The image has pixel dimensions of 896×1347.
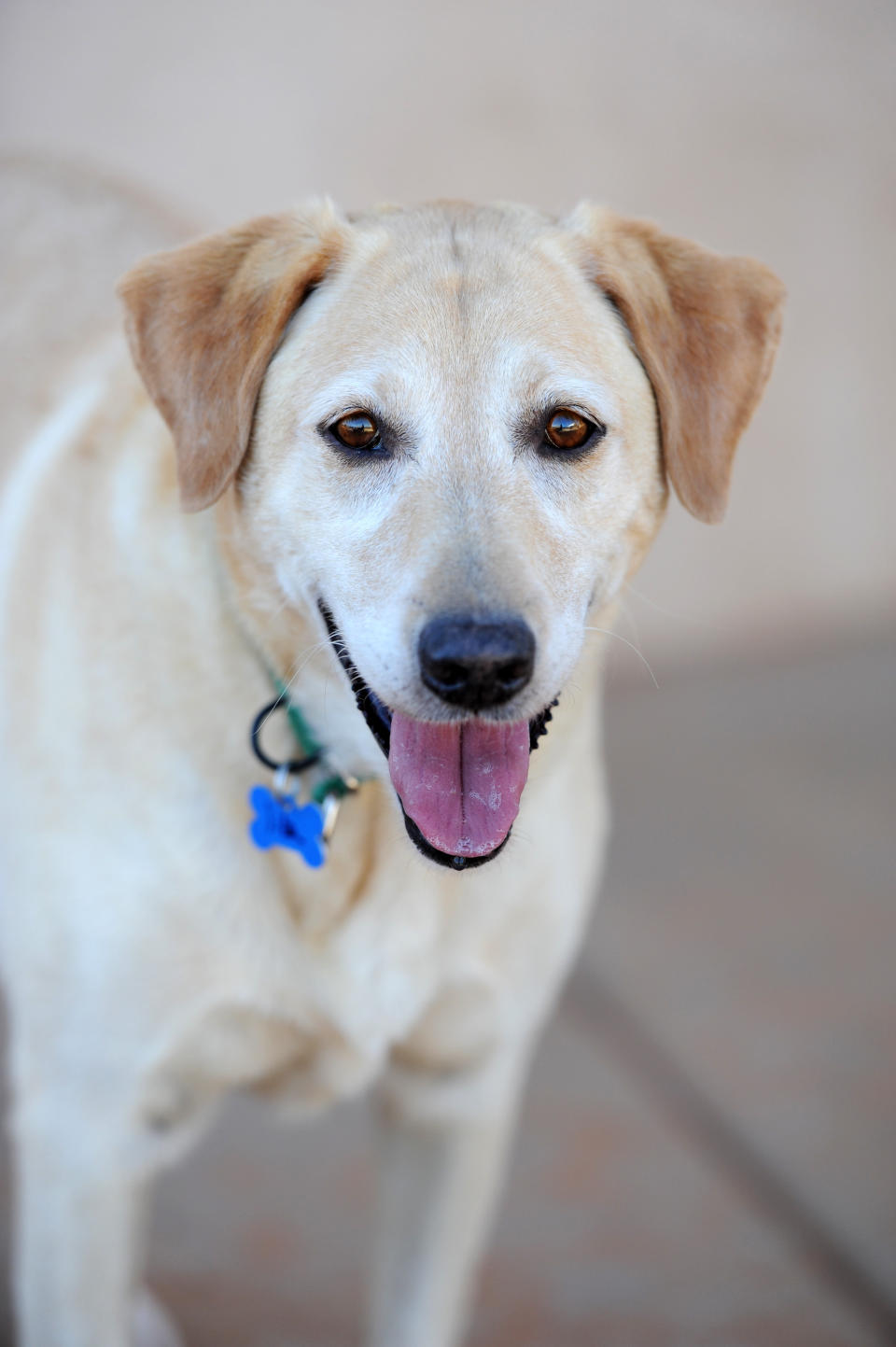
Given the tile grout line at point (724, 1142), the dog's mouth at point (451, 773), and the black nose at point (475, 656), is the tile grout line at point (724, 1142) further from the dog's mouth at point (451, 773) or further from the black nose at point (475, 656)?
the black nose at point (475, 656)

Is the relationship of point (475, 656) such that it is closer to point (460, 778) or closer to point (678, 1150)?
point (460, 778)

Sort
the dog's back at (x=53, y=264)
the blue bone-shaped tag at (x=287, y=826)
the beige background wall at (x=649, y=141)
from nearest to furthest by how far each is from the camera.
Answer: the blue bone-shaped tag at (x=287, y=826), the dog's back at (x=53, y=264), the beige background wall at (x=649, y=141)

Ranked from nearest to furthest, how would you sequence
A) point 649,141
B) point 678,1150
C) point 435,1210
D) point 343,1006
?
point 343,1006 → point 435,1210 → point 678,1150 → point 649,141

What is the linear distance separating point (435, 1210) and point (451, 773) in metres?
0.89

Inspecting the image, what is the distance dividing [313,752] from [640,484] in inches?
20.8

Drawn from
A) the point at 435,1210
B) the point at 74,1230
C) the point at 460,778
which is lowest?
the point at 435,1210

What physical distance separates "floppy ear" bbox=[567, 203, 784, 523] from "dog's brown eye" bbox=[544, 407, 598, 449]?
135mm

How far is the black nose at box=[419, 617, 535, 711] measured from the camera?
4.59 feet

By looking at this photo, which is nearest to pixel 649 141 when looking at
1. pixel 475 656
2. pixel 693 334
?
pixel 693 334

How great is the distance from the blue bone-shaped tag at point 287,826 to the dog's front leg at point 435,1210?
603mm

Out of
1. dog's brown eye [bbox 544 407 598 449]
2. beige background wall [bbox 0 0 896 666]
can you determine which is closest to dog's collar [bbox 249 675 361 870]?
dog's brown eye [bbox 544 407 598 449]

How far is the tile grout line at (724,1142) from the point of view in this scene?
7.55ft

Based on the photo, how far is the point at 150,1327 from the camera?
6.95 ft

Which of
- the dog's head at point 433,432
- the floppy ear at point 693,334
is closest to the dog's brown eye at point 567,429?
the dog's head at point 433,432
